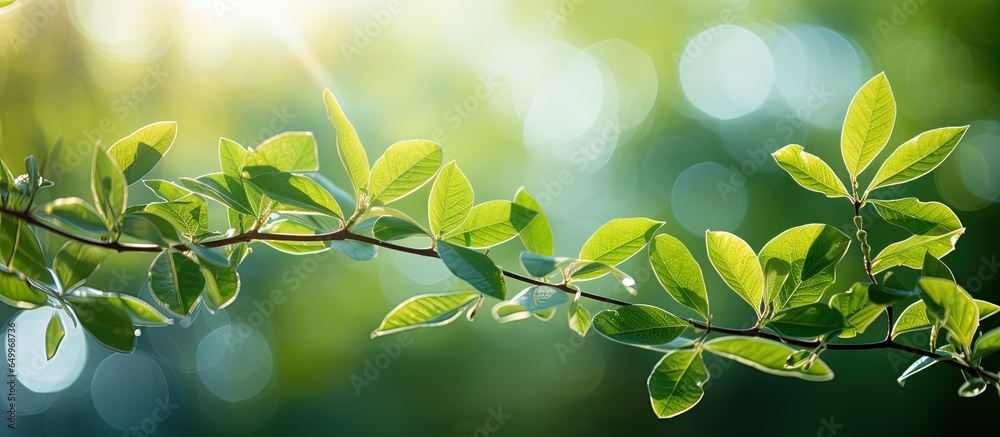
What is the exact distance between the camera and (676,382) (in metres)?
0.40

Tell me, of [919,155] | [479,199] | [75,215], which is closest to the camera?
[75,215]

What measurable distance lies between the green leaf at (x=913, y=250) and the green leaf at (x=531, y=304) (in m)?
0.22

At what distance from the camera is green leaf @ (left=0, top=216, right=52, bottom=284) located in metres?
0.35

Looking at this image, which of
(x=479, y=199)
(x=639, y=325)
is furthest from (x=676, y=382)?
(x=479, y=199)

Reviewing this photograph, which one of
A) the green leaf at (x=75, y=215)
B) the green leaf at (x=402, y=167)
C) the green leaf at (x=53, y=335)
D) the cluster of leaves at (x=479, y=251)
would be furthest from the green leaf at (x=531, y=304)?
the green leaf at (x=53, y=335)

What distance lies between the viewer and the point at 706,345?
37 centimetres

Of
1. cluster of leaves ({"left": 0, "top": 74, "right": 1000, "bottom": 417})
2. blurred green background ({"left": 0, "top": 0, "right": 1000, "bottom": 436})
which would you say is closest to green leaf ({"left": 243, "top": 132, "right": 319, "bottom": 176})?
cluster of leaves ({"left": 0, "top": 74, "right": 1000, "bottom": 417})

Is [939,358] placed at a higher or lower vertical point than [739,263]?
lower

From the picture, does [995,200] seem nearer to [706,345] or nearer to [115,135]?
[706,345]

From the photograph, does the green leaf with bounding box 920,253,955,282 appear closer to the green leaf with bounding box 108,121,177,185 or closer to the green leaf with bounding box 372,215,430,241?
the green leaf with bounding box 372,215,430,241

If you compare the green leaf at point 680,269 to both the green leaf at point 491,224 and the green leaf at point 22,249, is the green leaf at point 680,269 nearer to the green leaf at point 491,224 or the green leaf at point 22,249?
the green leaf at point 491,224

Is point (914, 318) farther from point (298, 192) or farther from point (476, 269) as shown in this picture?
point (298, 192)

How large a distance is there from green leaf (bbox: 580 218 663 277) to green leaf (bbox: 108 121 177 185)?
290mm

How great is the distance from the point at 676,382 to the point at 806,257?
11cm
